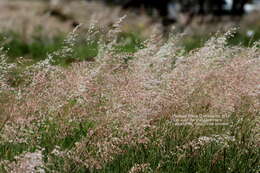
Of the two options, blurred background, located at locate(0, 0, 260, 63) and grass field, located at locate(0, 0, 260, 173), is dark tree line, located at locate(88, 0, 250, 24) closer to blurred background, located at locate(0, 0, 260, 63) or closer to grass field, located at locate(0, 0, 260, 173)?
blurred background, located at locate(0, 0, 260, 63)

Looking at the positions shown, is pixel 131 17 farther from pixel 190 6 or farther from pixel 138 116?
pixel 138 116

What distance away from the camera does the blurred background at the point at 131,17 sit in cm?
1260

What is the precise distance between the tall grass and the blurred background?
7.09m

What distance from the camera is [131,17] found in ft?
49.3

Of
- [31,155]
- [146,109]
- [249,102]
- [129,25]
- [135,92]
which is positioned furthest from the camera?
→ [129,25]

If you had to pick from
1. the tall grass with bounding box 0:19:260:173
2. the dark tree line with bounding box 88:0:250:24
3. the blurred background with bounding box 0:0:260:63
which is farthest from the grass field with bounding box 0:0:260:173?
the dark tree line with bounding box 88:0:250:24

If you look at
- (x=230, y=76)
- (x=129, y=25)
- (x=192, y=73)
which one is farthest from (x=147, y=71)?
(x=129, y=25)

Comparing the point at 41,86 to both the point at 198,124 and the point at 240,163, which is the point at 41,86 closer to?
the point at 198,124

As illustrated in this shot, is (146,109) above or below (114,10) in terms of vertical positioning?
above

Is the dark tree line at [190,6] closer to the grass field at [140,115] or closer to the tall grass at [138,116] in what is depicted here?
the grass field at [140,115]

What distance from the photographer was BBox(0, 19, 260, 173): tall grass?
12.5 ft

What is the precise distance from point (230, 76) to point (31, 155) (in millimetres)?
2081

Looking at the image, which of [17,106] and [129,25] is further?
[129,25]

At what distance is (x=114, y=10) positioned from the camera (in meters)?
15.2
